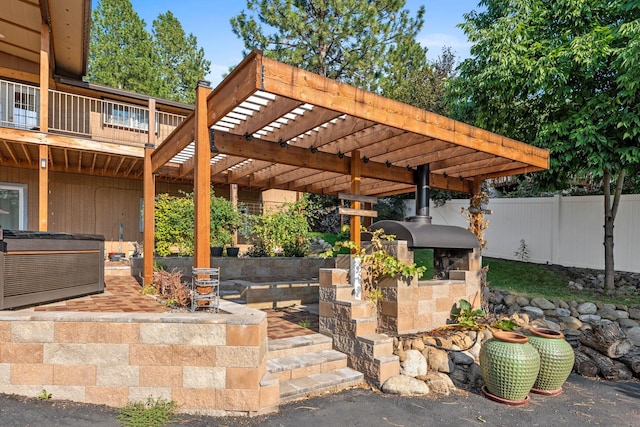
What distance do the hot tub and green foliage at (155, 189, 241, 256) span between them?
4.03 m

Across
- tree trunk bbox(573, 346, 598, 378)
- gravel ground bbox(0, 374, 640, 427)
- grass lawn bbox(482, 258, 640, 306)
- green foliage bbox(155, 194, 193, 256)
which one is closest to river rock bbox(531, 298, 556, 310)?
grass lawn bbox(482, 258, 640, 306)

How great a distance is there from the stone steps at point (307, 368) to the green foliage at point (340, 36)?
12.2 meters

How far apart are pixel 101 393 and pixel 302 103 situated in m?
3.20

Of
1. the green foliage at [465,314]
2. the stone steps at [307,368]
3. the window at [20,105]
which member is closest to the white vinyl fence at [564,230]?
the green foliage at [465,314]

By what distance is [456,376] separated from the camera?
182 inches

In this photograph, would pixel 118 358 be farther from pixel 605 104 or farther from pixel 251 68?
pixel 605 104


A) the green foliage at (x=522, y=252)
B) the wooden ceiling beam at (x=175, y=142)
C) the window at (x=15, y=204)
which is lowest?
the green foliage at (x=522, y=252)

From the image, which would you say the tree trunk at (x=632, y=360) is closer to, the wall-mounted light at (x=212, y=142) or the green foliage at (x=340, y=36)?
the wall-mounted light at (x=212, y=142)

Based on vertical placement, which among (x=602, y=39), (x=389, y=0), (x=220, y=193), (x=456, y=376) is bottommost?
(x=456, y=376)

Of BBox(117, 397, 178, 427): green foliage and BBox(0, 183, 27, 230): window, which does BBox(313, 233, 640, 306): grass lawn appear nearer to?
BBox(117, 397, 178, 427): green foliage

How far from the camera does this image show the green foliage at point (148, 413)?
128 inches

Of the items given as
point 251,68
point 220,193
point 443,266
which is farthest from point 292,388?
point 220,193

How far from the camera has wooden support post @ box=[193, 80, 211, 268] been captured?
442 cm

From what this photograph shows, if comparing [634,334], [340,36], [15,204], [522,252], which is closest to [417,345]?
[634,334]
